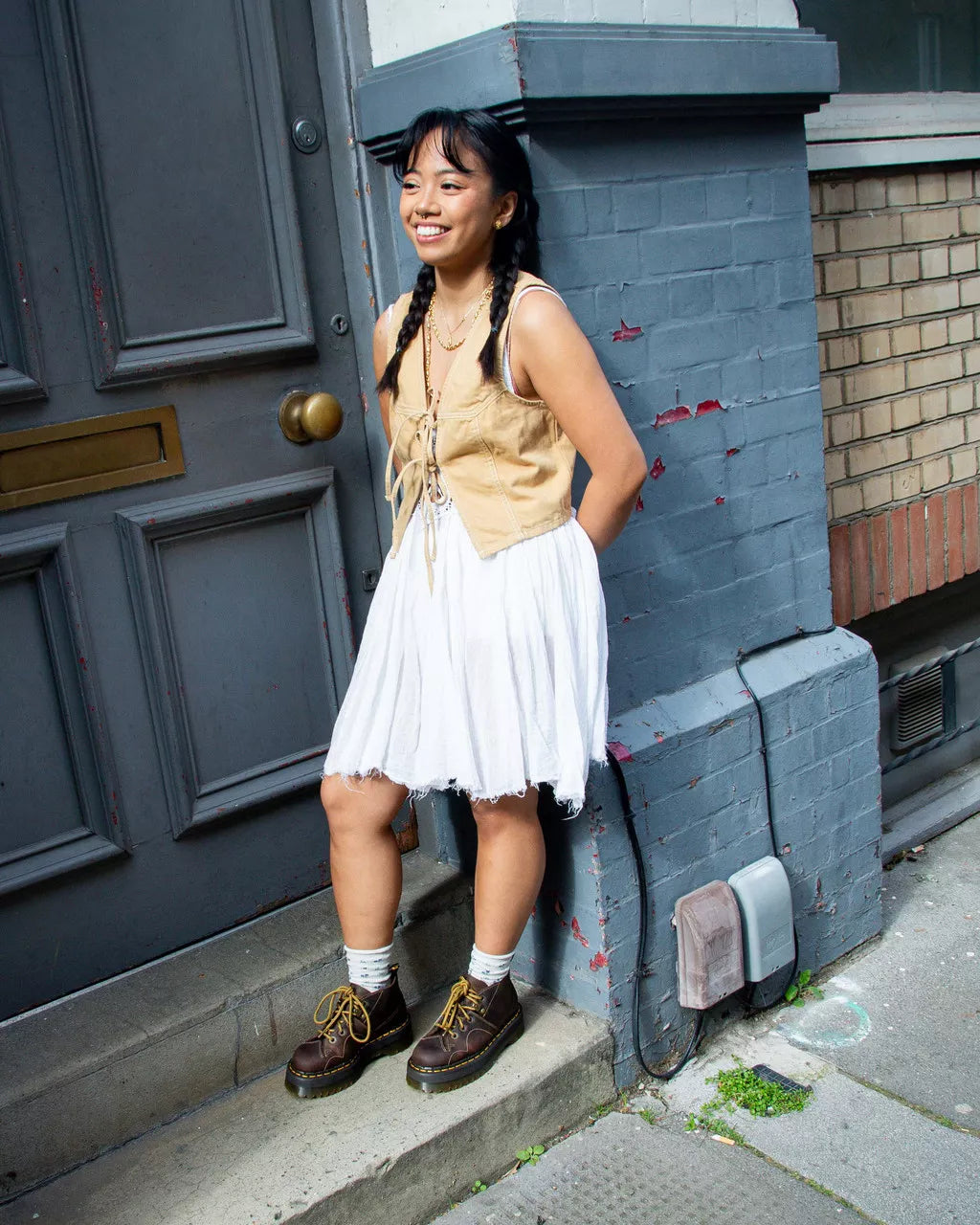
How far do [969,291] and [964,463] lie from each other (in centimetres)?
51

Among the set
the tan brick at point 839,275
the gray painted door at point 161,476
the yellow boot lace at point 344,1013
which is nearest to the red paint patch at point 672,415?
the gray painted door at point 161,476

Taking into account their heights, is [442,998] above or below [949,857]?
above

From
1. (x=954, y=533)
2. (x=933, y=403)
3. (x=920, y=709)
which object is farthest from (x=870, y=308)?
Result: (x=920, y=709)

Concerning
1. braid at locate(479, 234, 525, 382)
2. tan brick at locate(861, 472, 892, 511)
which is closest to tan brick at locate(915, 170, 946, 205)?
tan brick at locate(861, 472, 892, 511)

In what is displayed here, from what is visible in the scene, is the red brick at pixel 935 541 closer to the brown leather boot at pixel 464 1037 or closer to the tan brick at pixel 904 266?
the tan brick at pixel 904 266

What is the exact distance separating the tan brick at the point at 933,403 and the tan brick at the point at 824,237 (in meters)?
0.60

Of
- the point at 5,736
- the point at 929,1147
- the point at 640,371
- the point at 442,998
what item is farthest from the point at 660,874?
the point at 5,736

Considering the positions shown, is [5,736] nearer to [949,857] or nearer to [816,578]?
[816,578]

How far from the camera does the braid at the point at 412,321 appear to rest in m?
2.40

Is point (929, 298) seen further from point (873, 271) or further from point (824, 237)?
point (824, 237)

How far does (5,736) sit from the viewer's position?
7.86 feet

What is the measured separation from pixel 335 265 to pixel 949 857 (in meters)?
2.45

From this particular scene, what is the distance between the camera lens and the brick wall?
341 cm

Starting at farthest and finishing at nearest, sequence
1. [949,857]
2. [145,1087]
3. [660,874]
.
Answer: [949,857] < [660,874] < [145,1087]
